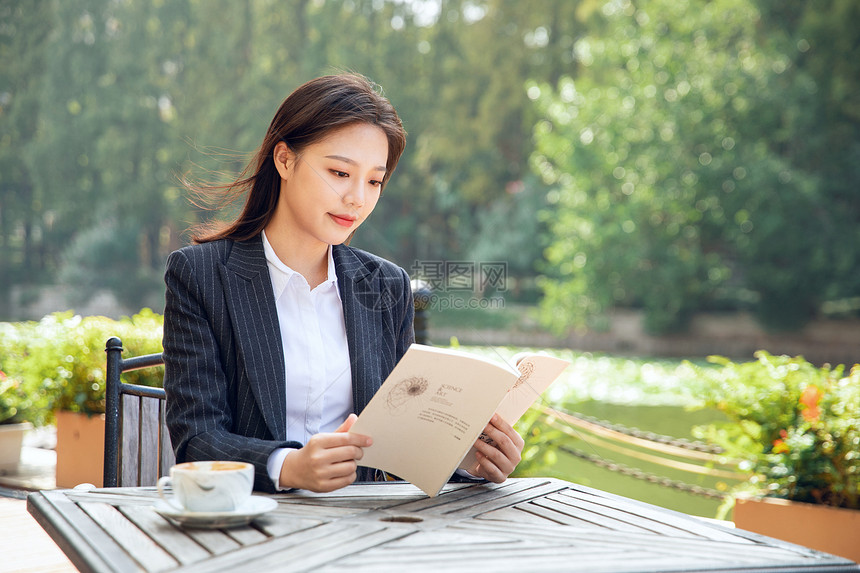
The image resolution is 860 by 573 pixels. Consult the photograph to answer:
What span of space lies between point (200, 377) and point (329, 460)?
283mm

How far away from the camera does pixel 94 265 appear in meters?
18.3

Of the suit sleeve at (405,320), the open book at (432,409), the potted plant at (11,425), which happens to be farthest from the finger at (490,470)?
the potted plant at (11,425)

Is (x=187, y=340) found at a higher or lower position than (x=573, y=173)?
lower

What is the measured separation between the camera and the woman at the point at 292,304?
1147mm

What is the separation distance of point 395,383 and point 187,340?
393mm

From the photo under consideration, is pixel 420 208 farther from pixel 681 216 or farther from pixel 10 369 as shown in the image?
pixel 10 369

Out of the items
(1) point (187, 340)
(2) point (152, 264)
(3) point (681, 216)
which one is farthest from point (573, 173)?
(1) point (187, 340)

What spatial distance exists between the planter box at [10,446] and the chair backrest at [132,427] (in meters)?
1.87

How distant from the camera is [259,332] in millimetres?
1229

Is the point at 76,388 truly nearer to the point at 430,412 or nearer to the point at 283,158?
the point at 283,158

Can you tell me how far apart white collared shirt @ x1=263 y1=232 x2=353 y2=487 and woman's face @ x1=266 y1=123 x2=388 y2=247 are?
0.09 metres

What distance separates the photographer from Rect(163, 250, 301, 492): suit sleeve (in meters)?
1.10

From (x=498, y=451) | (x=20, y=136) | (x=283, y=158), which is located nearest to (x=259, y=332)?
(x=283, y=158)

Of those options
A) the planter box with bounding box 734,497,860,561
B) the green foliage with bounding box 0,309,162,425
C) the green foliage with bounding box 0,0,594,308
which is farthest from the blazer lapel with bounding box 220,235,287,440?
the green foliage with bounding box 0,0,594,308
